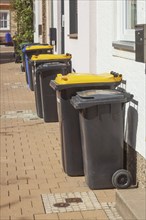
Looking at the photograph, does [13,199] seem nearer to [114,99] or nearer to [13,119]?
[114,99]

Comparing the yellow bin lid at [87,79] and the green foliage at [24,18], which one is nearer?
the yellow bin lid at [87,79]

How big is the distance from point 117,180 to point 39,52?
8.21m

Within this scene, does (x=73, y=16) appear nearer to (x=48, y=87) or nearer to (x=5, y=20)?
(x=48, y=87)

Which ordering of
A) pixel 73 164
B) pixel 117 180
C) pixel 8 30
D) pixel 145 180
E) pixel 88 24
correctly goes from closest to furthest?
pixel 145 180 < pixel 117 180 < pixel 73 164 < pixel 88 24 < pixel 8 30

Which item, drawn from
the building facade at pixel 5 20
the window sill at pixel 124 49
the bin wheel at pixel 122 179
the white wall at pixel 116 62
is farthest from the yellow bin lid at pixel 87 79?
the building facade at pixel 5 20

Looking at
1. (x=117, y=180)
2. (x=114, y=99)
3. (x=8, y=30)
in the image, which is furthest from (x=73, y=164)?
(x=8, y=30)

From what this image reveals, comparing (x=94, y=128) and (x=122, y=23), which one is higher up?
(x=122, y=23)

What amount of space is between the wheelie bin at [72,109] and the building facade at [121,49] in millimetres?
281

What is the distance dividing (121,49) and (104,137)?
3.73 feet

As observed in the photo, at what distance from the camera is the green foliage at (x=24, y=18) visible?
2222cm

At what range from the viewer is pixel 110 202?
5.23 meters

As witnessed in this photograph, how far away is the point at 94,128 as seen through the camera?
540cm

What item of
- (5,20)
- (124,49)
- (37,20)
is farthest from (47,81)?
(5,20)

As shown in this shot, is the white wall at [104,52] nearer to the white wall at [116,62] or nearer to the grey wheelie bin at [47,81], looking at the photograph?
the white wall at [116,62]
